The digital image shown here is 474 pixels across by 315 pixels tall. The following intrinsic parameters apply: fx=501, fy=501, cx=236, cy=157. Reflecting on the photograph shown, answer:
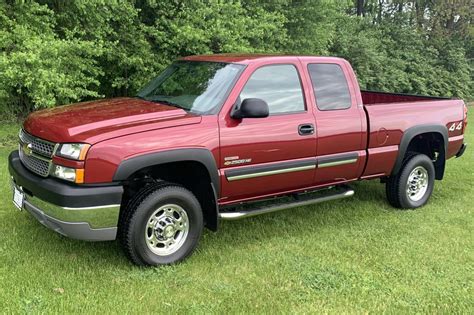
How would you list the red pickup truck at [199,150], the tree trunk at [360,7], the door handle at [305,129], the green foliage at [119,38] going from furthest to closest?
the tree trunk at [360,7], the green foliage at [119,38], the door handle at [305,129], the red pickup truck at [199,150]

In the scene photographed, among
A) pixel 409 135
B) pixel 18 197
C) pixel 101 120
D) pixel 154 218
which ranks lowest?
pixel 154 218

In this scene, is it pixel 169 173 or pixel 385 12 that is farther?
pixel 385 12

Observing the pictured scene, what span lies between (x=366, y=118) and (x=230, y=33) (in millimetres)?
6401

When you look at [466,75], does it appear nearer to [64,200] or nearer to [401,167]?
[401,167]

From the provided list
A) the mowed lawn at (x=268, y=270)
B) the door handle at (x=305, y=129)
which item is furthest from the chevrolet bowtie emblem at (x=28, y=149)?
the door handle at (x=305, y=129)

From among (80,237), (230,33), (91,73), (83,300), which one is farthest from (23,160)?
(230,33)

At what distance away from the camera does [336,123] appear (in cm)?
528

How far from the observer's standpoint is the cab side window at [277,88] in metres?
4.85

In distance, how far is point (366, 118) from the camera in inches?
219

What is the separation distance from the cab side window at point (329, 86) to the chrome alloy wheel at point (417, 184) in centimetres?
164

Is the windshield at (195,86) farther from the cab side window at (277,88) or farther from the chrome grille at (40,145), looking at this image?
the chrome grille at (40,145)

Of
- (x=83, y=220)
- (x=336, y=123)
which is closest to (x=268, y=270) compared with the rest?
(x=83, y=220)

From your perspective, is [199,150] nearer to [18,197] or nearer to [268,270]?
[268,270]

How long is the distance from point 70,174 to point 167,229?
98 centimetres
